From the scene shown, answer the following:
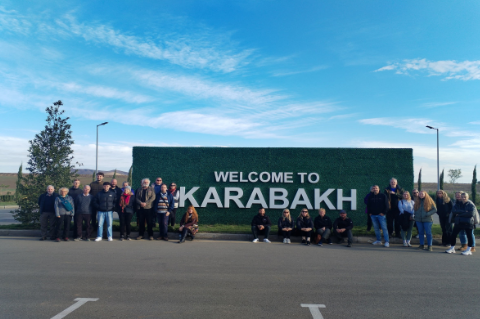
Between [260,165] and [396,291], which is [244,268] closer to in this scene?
[396,291]

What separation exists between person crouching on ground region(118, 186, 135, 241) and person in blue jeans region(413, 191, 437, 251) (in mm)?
8693

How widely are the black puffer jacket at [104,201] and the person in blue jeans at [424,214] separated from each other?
9203 millimetres

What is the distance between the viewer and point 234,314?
178 inches

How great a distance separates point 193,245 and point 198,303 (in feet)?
17.3

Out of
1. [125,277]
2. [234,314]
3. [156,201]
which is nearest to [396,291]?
[234,314]

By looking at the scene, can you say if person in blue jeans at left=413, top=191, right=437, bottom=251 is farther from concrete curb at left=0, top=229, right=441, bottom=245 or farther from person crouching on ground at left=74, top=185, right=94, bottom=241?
person crouching on ground at left=74, top=185, right=94, bottom=241

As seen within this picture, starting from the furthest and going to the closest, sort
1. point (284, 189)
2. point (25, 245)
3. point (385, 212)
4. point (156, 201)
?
point (284, 189)
point (156, 201)
point (385, 212)
point (25, 245)

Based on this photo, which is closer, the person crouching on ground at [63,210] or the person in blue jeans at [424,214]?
the person in blue jeans at [424,214]

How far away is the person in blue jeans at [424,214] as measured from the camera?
1006 cm

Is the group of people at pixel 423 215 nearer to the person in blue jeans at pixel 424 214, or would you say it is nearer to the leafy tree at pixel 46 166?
the person in blue jeans at pixel 424 214

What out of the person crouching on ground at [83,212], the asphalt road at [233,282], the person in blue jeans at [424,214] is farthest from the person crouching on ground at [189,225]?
the person in blue jeans at [424,214]

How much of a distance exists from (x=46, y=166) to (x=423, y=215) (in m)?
12.6

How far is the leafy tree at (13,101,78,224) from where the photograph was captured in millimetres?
12492

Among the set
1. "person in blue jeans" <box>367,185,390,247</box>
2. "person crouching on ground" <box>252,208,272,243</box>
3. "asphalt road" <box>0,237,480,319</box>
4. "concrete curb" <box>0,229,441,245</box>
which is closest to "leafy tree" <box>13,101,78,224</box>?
"concrete curb" <box>0,229,441,245</box>
